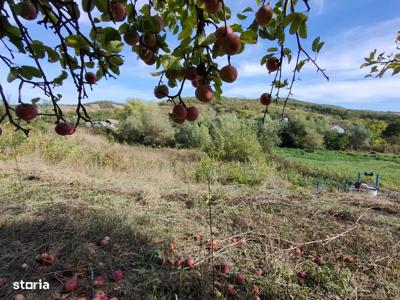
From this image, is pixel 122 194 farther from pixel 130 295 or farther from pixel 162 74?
pixel 162 74

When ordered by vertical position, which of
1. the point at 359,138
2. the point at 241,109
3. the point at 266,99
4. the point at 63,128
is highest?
the point at 266,99

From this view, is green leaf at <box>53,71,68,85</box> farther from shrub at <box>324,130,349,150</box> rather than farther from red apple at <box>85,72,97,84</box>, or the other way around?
shrub at <box>324,130,349,150</box>

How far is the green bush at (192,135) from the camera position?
16109 mm

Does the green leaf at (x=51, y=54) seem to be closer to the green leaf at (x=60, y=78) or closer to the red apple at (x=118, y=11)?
the green leaf at (x=60, y=78)

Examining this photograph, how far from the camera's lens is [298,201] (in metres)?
4.29

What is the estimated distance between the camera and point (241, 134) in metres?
12.3

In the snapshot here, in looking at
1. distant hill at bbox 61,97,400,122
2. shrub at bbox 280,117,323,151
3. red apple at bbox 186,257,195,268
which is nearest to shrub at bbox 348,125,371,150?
shrub at bbox 280,117,323,151

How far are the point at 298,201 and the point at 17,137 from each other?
6614 mm

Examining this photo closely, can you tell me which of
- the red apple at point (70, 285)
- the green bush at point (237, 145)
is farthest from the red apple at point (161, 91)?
the green bush at point (237, 145)

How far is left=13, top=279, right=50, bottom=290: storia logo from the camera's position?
2105mm

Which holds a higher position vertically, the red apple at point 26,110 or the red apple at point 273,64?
the red apple at point 273,64

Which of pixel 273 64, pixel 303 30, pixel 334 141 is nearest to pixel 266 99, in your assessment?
pixel 273 64

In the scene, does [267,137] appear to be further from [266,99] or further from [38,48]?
[38,48]

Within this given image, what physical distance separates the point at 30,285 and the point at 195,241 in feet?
4.50
